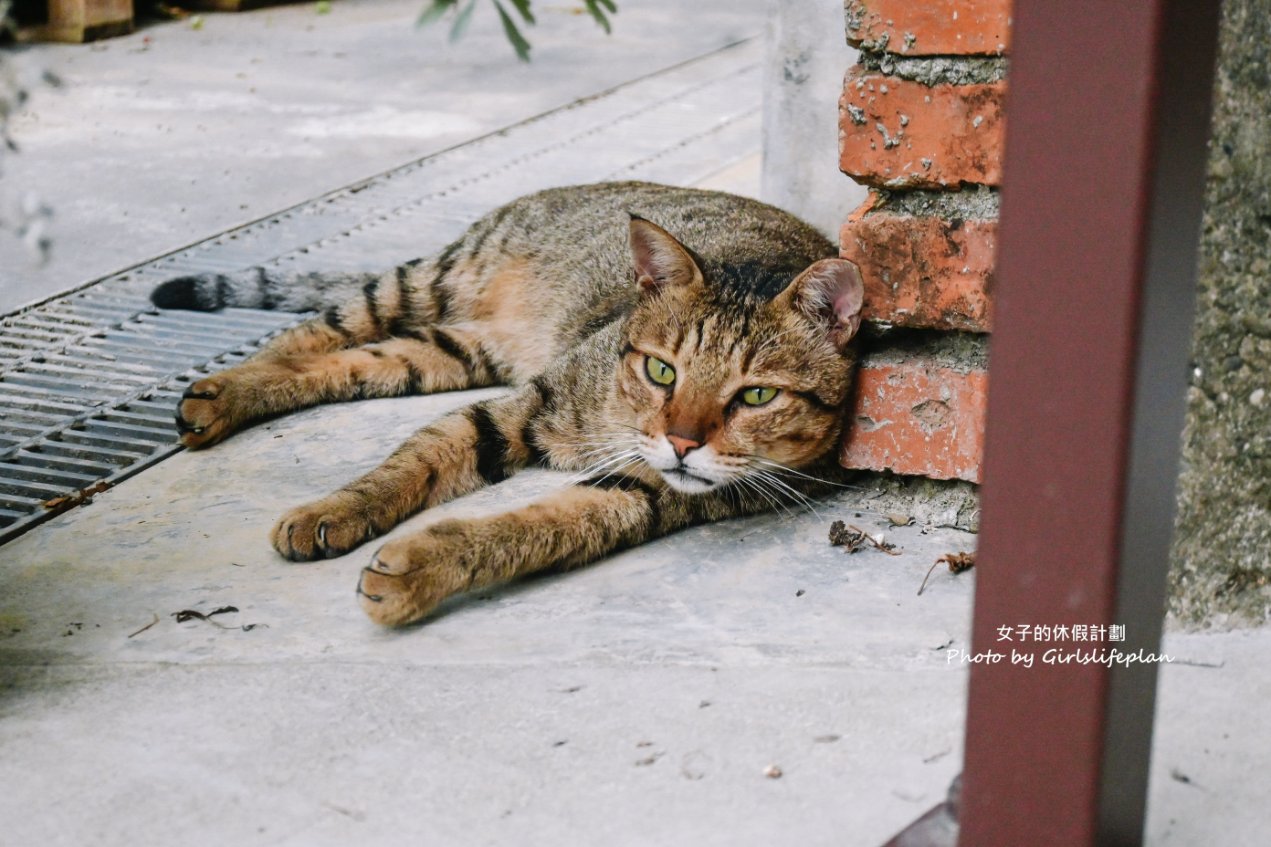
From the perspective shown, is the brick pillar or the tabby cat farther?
the tabby cat

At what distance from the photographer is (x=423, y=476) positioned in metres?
2.99

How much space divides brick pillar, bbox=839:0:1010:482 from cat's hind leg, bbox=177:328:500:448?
1.33 metres

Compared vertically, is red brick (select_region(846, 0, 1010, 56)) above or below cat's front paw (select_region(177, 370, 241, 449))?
above

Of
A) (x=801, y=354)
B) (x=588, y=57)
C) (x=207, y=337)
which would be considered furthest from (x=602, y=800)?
(x=588, y=57)

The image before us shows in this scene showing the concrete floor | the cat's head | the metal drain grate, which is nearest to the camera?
the concrete floor

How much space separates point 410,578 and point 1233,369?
57.1 inches

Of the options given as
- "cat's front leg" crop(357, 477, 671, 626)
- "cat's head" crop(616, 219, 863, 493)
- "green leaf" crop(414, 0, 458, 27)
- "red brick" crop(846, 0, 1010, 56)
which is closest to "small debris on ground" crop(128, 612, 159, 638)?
"cat's front leg" crop(357, 477, 671, 626)

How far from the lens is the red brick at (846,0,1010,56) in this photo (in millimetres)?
2486

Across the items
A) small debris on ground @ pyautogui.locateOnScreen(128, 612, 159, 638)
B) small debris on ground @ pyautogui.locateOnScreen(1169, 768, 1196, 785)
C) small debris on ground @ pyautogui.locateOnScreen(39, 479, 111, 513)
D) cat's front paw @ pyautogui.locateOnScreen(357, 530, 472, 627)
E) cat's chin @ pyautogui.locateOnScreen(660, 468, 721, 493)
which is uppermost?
cat's chin @ pyautogui.locateOnScreen(660, 468, 721, 493)

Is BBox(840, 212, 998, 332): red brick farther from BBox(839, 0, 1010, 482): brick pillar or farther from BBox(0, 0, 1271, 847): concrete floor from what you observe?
BBox(0, 0, 1271, 847): concrete floor

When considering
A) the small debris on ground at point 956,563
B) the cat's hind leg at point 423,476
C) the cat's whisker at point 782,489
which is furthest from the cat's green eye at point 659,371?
the small debris on ground at point 956,563

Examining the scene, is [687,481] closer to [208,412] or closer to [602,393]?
[602,393]

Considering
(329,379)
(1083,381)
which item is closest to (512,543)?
(329,379)

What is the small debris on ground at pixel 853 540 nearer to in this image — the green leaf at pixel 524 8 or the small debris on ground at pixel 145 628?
the small debris on ground at pixel 145 628
